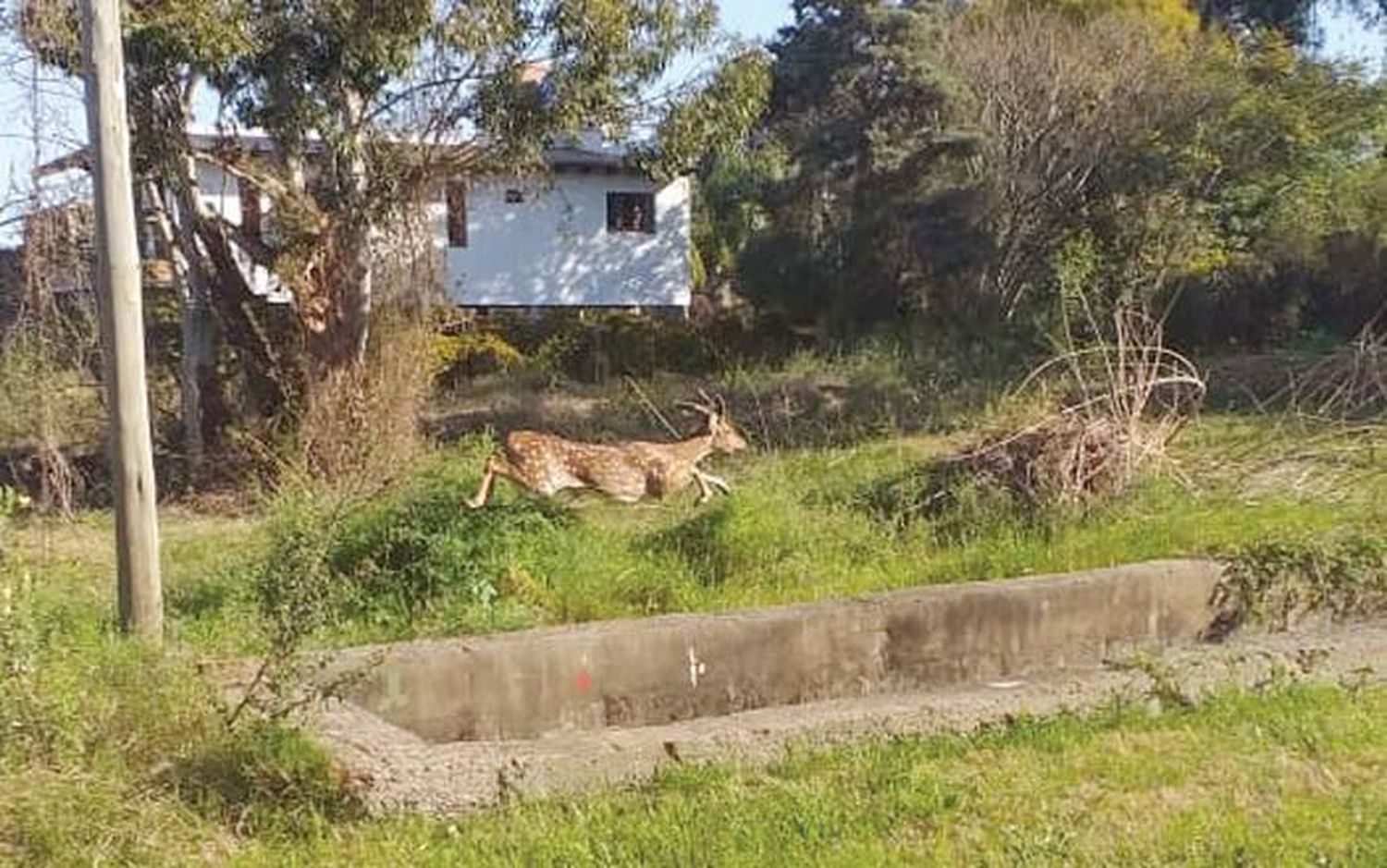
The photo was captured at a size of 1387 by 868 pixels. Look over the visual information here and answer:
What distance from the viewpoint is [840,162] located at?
27.5 meters

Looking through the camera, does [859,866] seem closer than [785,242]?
Yes

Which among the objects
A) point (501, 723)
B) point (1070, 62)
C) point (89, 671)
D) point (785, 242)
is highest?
point (1070, 62)

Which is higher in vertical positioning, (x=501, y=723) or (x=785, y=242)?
(x=785, y=242)

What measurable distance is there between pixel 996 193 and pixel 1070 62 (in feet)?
7.41

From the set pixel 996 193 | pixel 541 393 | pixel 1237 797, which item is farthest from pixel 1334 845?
pixel 996 193

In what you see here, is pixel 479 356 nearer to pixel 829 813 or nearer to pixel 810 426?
pixel 810 426

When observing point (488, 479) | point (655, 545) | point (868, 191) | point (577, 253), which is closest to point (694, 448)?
point (655, 545)

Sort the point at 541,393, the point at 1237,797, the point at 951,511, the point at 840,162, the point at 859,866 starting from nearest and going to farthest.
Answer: the point at 859,866, the point at 1237,797, the point at 951,511, the point at 541,393, the point at 840,162

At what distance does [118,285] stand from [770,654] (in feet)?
11.5

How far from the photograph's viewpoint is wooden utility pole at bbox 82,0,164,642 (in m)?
5.92

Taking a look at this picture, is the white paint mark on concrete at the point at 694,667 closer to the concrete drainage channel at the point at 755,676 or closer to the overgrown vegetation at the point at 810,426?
the concrete drainage channel at the point at 755,676

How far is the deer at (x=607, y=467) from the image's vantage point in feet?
33.0

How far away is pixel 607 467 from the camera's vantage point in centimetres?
1047

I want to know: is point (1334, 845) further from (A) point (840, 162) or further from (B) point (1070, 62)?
(A) point (840, 162)
